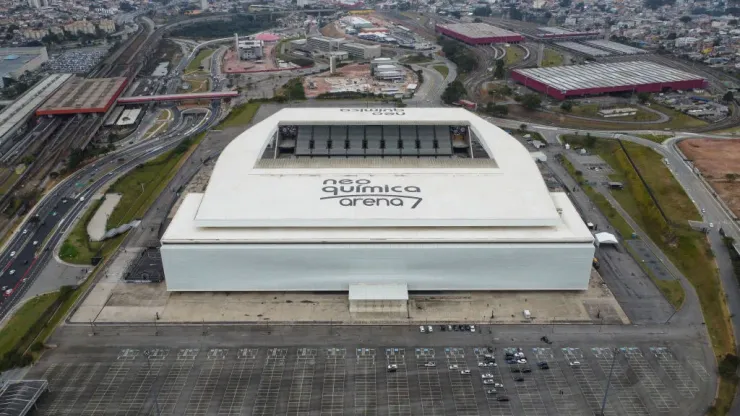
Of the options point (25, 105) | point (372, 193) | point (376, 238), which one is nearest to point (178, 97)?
point (25, 105)

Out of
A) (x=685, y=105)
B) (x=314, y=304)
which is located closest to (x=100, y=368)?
(x=314, y=304)

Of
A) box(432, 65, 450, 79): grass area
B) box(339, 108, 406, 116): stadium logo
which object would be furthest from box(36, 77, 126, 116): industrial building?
box(432, 65, 450, 79): grass area

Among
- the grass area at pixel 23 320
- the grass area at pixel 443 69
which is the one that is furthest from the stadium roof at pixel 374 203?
the grass area at pixel 443 69

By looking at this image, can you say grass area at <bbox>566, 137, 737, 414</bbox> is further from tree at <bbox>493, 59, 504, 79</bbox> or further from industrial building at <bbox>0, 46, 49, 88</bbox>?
industrial building at <bbox>0, 46, 49, 88</bbox>

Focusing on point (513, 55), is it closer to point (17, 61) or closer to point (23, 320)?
point (17, 61)

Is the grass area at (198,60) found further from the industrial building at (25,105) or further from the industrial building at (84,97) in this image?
the industrial building at (25,105)

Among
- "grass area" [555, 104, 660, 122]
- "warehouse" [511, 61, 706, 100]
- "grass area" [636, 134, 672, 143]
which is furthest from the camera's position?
"warehouse" [511, 61, 706, 100]

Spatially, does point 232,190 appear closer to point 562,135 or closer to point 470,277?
point 470,277
